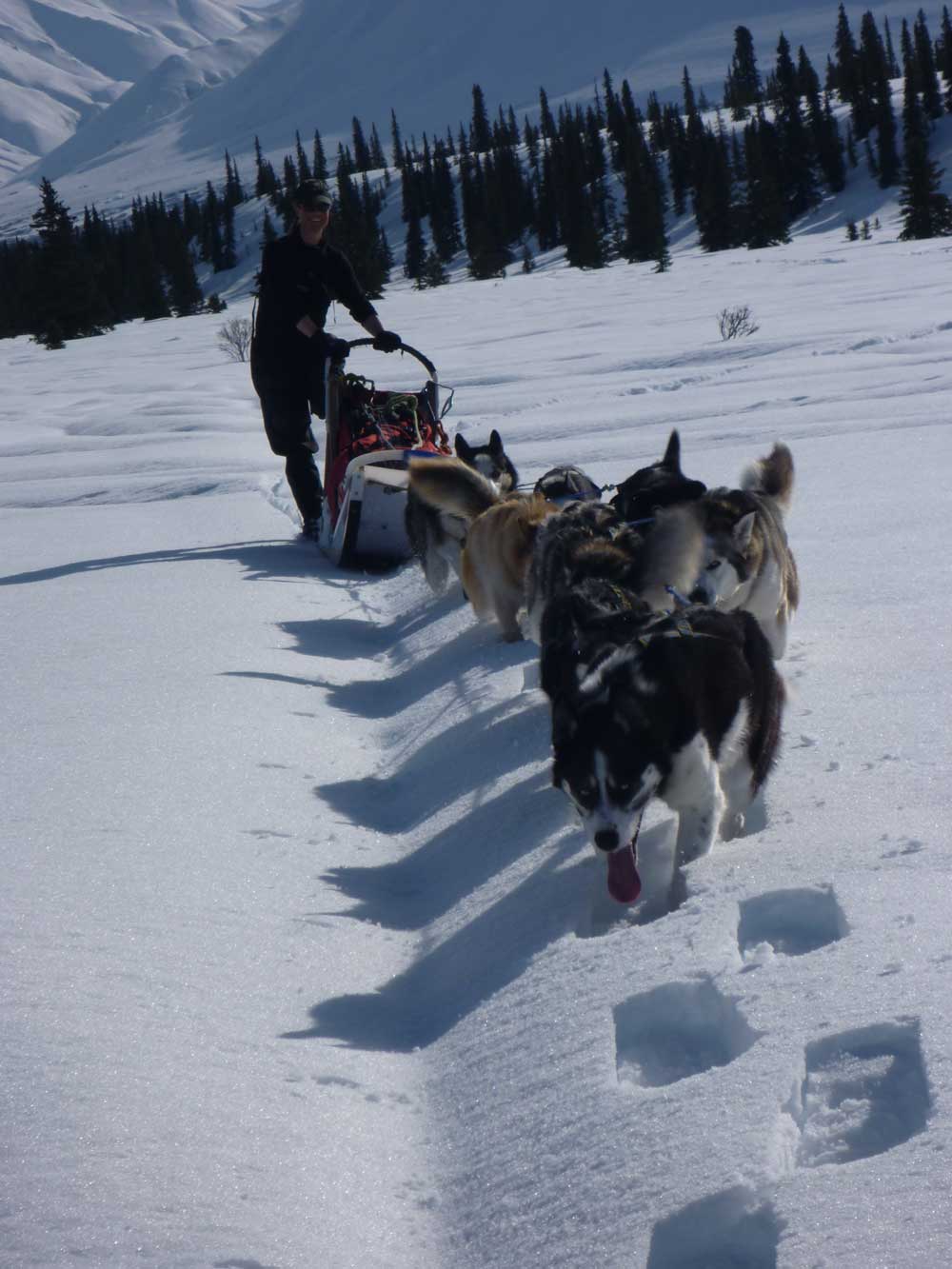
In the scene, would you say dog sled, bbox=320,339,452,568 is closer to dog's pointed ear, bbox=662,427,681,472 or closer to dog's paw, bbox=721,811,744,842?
dog's pointed ear, bbox=662,427,681,472

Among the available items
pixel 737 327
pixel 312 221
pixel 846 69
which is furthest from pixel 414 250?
pixel 312 221

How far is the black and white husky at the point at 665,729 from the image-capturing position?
278 centimetres

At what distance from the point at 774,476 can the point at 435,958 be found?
2711 millimetres

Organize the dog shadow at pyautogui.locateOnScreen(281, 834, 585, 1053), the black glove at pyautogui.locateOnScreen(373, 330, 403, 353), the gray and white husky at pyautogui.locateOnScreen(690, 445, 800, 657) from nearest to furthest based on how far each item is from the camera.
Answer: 1. the dog shadow at pyautogui.locateOnScreen(281, 834, 585, 1053)
2. the gray and white husky at pyautogui.locateOnScreen(690, 445, 800, 657)
3. the black glove at pyautogui.locateOnScreen(373, 330, 403, 353)

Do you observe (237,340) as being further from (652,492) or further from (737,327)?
(652,492)

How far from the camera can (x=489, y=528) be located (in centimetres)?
523

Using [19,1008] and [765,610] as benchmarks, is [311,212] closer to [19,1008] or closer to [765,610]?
[765,610]

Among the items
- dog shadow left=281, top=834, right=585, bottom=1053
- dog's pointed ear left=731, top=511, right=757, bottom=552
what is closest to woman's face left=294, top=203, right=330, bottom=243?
dog's pointed ear left=731, top=511, right=757, bottom=552

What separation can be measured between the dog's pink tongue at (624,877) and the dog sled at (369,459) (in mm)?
3985

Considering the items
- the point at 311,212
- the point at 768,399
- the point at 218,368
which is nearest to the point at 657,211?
the point at 218,368

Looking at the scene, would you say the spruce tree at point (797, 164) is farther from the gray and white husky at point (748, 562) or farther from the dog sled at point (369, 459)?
the gray and white husky at point (748, 562)

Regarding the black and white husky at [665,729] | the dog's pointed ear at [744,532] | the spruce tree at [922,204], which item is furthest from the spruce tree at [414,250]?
the black and white husky at [665,729]

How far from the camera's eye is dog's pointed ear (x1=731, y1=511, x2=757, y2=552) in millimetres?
4090

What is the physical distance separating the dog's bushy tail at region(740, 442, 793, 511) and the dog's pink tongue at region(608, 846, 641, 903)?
2.37m
